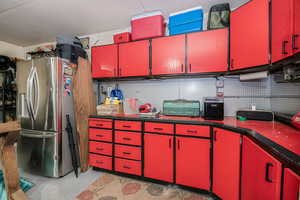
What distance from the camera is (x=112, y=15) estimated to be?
7.30ft

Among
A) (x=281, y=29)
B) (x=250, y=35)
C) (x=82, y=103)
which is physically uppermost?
(x=250, y=35)

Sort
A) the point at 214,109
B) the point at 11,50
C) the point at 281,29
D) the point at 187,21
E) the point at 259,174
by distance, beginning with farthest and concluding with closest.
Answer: the point at 11,50
the point at 187,21
the point at 214,109
the point at 281,29
the point at 259,174

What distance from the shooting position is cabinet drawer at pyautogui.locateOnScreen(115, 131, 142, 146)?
6.16 feet

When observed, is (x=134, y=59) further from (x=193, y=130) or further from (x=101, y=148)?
(x=101, y=148)

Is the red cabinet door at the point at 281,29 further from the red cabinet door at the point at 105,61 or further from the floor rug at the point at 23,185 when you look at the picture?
the floor rug at the point at 23,185

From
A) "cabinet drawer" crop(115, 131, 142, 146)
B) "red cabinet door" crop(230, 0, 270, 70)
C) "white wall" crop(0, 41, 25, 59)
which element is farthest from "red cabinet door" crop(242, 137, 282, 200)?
"white wall" crop(0, 41, 25, 59)

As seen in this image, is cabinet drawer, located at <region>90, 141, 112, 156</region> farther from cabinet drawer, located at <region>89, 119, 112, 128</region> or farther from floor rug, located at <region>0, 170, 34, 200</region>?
floor rug, located at <region>0, 170, 34, 200</region>

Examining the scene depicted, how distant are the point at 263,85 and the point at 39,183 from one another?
3.66m

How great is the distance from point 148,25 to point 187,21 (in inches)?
24.1

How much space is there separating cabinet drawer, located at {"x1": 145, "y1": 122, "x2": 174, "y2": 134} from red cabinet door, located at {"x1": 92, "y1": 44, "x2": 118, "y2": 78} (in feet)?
3.79

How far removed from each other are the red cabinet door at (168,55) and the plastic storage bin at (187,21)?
0.43ft

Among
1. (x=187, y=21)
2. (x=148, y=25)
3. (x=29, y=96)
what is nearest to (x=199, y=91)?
(x=187, y=21)

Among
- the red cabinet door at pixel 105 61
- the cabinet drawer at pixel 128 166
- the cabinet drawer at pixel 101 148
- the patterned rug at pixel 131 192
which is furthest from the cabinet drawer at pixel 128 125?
the red cabinet door at pixel 105 61

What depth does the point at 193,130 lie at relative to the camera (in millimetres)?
1637
